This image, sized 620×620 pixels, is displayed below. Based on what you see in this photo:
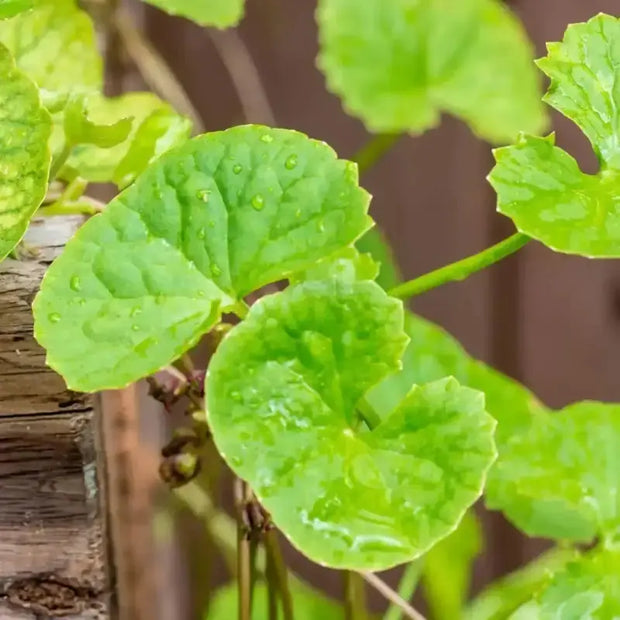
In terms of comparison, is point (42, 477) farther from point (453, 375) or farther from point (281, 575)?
point (453, 375)

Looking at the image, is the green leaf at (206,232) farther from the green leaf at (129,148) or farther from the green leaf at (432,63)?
the green leaf at (432,63)

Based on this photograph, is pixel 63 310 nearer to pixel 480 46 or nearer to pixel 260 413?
pixel 260 413

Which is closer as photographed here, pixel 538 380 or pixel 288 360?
pixel 288 360

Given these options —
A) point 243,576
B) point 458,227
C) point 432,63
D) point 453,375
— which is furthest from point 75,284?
point 458,227

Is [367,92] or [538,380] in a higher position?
[367,92]

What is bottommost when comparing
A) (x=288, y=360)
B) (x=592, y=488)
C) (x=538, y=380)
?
(x=538, y=380)

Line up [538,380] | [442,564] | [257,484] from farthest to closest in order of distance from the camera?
[538,380] < [442,564] < [257,484]

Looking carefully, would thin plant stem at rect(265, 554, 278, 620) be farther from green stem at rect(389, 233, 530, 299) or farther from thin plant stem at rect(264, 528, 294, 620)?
green stem at rect(389, 233, 530, 299)

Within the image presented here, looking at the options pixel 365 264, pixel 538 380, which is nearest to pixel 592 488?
pixel 365 264

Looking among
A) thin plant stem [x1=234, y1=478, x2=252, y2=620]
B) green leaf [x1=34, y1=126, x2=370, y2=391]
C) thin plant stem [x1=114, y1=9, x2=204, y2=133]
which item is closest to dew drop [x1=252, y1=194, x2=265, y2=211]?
green leaf [x1=34, y1=126, x2=370, y2=391]
